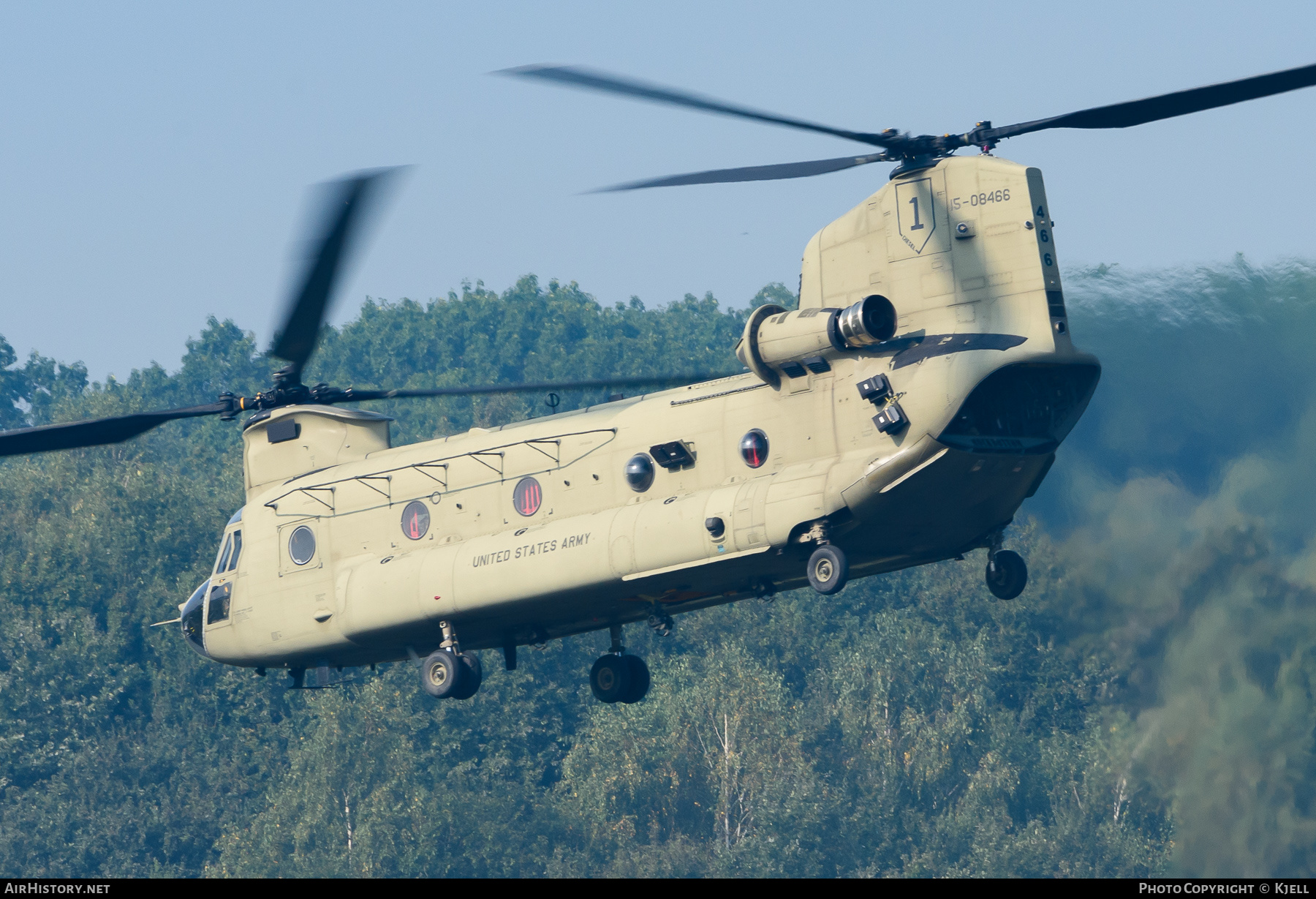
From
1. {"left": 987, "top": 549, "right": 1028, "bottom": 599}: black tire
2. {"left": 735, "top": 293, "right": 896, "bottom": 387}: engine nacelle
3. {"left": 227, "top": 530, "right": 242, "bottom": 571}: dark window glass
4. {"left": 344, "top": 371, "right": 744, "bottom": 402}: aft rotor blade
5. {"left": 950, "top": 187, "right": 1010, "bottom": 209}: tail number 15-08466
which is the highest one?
{"left": 950, "top": 187, "right": 1010, "bottom": 209}: tail number 15-08466

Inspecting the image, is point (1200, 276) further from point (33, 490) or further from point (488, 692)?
point (33, 490)

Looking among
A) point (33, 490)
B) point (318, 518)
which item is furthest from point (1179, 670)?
point (33, 490)

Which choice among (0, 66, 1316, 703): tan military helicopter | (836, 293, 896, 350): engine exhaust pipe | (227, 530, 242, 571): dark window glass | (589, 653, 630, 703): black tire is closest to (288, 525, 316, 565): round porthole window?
(0, 66, 1316, 703): tan military helicopter

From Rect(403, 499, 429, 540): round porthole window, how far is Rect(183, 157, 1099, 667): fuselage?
1.1 inches

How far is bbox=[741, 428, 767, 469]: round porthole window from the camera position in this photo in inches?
993

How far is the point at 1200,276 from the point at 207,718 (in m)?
39.7

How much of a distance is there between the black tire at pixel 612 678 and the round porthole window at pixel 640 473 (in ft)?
13.9

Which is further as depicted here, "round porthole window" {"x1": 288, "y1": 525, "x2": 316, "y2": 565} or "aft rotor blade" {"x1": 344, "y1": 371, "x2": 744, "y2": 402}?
"round porthole window" {"x1": 288, "y1": 525, "x2": 316, "y2": 565}

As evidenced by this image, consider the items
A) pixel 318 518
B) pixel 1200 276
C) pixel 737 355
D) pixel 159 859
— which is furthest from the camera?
pixel 159 859

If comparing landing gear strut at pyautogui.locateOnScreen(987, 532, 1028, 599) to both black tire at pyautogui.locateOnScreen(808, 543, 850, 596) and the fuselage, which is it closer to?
the fuselage

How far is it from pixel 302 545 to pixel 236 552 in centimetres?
167

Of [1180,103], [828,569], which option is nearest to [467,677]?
[828,569]

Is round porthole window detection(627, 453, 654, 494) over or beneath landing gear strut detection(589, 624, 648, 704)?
over

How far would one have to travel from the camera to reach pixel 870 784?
60.6 meters
